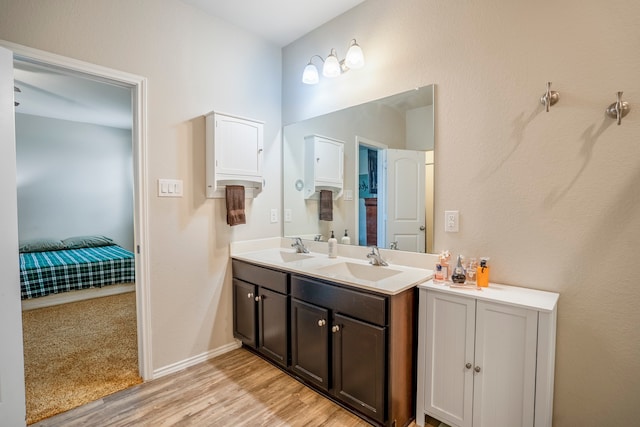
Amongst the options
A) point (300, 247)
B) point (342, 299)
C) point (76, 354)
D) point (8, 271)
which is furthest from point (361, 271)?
point (76, 354)

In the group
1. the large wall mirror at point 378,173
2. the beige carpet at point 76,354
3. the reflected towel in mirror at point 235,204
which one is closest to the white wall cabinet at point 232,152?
the reflected towel in mirror at point 235,204

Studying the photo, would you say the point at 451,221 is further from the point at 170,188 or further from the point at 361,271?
the point at 170,188

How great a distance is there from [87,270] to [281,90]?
330 centimetres

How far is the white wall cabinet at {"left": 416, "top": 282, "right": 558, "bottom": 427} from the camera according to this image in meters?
1.31

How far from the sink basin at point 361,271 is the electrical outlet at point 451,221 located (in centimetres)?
40

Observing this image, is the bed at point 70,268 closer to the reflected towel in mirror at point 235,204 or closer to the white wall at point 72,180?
the white wall at point 72,180

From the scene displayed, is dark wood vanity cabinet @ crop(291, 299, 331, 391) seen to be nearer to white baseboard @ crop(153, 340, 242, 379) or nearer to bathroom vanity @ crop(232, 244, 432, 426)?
bathroom vanity @ crop(232, 244, 432, 426)

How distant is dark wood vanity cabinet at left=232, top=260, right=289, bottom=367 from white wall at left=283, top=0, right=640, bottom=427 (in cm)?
112

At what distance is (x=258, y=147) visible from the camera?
2.52 meters

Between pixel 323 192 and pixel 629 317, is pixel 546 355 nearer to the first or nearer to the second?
pixel 629 317

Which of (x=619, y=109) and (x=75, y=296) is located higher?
(x=619, y=109)

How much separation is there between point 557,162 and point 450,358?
110 cm

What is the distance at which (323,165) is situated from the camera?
254cm

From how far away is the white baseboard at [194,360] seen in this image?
2.17m
